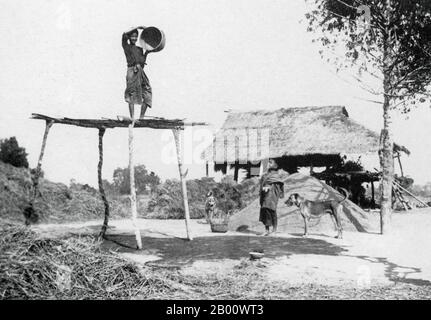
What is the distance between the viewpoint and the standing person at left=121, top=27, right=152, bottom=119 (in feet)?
26.3

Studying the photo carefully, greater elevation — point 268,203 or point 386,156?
point 386,156

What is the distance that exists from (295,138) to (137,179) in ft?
49.4

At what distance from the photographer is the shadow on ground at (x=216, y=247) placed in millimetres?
7379

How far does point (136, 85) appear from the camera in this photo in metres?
8.12

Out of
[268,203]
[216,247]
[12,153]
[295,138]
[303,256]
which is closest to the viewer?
[303,256]

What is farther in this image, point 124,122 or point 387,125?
point 387,125

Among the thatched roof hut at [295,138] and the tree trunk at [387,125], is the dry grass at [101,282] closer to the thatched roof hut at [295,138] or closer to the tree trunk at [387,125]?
the tree trunk at [387,125]

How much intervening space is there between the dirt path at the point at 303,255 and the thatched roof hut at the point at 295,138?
32.1 ft

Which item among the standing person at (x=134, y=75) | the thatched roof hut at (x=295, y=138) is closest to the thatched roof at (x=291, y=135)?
the thatched roof hut at (x=295, y=138)

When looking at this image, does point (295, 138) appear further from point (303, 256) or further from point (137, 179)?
point (137, 179)

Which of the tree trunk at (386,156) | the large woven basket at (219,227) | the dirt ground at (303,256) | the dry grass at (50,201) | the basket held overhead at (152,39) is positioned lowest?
the dirt ground at (303,256)

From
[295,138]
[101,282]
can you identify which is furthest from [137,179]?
[101,282]
